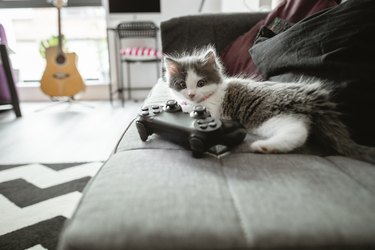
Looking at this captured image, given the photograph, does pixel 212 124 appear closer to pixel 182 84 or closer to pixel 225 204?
pixel 225 204

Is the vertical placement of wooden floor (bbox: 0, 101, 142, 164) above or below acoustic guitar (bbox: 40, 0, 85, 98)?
below

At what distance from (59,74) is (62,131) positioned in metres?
0.99

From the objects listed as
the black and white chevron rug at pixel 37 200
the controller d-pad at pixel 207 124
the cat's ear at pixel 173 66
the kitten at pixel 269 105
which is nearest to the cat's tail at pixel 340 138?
the kitten at pixel 269 105

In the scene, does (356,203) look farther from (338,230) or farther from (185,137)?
(185,137)

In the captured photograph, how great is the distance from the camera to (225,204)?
430mm

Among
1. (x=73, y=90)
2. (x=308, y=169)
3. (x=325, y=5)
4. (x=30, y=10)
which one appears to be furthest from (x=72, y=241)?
(x=30, y=10)

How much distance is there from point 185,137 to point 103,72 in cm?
345

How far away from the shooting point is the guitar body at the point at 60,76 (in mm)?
3051

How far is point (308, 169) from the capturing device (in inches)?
21.7

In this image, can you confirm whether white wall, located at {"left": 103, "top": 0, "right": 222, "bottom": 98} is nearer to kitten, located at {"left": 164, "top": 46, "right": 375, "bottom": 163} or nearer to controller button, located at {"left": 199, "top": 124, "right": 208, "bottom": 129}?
kitten, located at {"left": 164, "top": 46, "right": 375, "bottom": 163}

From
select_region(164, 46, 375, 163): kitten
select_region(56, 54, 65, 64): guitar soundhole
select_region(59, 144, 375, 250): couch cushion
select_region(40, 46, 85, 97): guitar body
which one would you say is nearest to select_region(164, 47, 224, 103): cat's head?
select_region(164, 46, 375, 163): kitten

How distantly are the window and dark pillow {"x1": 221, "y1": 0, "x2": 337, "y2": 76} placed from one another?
2633 mm

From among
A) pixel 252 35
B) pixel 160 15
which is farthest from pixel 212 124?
pixel 160 15

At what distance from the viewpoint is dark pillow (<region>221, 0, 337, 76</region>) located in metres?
1.18
